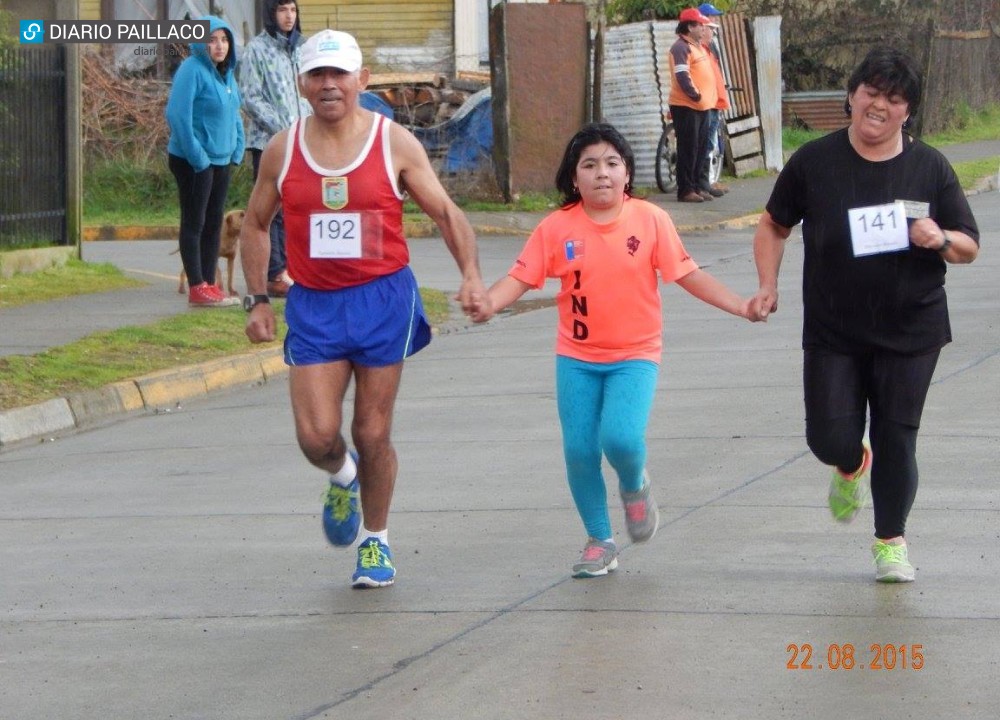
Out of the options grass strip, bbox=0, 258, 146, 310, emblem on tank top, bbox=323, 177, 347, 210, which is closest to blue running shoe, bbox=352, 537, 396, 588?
emblem on tank top, bbox=323, 177, 347, 210

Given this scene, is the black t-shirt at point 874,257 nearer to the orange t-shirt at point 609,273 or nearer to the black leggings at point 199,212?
the orange t-shirt at point 609,273

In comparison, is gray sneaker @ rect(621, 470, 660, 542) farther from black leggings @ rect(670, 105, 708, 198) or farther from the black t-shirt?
black leggings @ rect(670, 105, 708, 198)

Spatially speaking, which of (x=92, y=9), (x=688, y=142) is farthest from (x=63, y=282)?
(x=92, y=9)

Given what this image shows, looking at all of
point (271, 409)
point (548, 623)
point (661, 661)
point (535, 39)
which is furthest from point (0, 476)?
point (535, 39)

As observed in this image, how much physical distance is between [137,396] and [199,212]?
2.47 metres

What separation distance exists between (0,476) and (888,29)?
82.5 ft

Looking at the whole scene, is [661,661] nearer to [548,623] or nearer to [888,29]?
[548,623]

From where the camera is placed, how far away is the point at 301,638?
19.2ft

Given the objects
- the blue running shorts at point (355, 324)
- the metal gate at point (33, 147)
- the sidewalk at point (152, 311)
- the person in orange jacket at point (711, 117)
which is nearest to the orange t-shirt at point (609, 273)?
the blue running shorts at point (355, 324)

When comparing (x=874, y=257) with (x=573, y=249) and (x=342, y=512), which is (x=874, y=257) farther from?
(x=342, y=512)

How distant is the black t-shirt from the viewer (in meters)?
5.98

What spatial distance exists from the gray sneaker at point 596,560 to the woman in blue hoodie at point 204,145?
7.26m

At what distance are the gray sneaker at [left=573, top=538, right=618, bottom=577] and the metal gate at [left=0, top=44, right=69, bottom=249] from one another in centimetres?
1002

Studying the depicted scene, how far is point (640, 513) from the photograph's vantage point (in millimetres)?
6562
